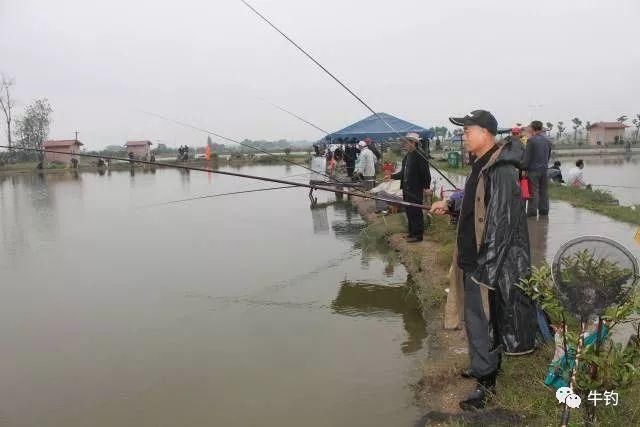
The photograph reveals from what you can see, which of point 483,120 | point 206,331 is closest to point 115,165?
point 206,331

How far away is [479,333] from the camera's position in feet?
10.7

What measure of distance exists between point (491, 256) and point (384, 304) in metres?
3.11

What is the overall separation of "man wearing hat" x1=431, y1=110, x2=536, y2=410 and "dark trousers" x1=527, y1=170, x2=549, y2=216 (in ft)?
21.7

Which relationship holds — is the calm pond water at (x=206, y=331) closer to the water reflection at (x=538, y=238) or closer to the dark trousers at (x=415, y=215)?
the dark trousers at (x=415, y=215)

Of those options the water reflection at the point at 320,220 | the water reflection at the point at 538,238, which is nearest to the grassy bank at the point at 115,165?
the water reflection at the point at 320,220

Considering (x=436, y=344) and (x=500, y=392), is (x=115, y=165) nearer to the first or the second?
(x=436, y=344)

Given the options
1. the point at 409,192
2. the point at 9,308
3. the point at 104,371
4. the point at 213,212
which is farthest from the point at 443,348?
the point at 213,212

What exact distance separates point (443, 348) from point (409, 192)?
3887mm

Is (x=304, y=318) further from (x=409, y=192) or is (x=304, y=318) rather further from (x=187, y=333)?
(x=409, y=192)

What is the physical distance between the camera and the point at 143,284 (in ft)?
23.1

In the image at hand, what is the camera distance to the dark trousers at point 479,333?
322cm

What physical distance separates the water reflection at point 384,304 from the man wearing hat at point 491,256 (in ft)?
5.48

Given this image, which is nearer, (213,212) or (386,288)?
(386,288)

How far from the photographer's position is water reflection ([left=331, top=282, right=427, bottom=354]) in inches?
208
